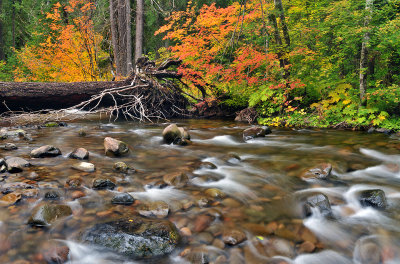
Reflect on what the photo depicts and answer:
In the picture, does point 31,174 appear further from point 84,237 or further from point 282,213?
point 282,213

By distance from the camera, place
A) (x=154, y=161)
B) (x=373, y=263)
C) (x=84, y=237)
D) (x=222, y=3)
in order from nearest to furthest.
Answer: (x=373, y=263) < (x=84, y=237) < (x=154, y=161) < (x=222, y=3)

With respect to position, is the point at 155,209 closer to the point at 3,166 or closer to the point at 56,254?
the point at 56,254

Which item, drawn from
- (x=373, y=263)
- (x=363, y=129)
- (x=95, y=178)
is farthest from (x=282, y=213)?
(x=363, y=129)

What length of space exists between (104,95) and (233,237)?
779 centimetres

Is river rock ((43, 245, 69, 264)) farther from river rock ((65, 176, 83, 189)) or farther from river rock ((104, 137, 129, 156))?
river rock ((104, 137, 129, 156))

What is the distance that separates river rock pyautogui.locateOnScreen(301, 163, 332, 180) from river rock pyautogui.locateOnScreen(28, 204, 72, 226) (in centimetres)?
323

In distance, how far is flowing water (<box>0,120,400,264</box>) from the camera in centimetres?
222

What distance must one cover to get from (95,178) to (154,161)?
1315 millimetres

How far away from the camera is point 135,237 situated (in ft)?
7.41

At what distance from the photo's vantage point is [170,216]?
8.99 ft

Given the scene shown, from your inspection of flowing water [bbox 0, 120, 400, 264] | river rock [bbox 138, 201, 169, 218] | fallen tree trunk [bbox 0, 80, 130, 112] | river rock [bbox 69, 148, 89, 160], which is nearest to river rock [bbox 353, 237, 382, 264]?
flowing water [bbox 0, 120, 400, 264]

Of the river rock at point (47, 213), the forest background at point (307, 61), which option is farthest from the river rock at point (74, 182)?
the forest background at point (307, 61)

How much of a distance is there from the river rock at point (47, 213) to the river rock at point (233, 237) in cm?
165

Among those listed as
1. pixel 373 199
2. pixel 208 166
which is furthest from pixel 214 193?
pixel 373 199
